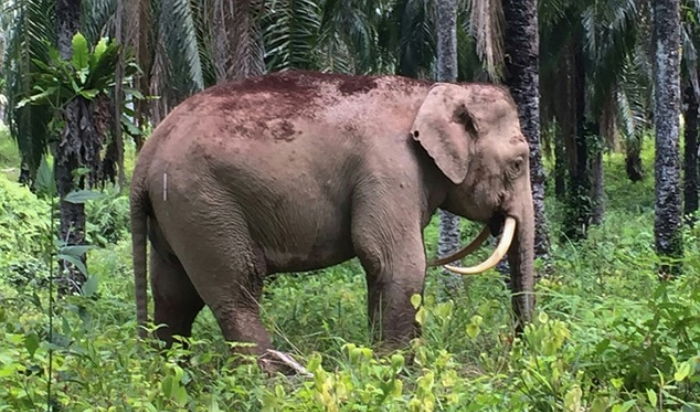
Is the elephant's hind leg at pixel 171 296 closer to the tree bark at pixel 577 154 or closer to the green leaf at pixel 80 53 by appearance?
the green leaf at pixel 80 53

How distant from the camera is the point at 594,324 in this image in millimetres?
4746

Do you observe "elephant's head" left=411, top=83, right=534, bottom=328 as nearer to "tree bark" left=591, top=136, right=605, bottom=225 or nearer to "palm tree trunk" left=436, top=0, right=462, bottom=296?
"palm tree trunk" left=436, top=0, right=462, bottom=296

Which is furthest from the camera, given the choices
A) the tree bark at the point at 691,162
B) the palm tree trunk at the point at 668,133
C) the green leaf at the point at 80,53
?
the tree bark at the point at 691,162

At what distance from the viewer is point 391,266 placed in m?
5.68

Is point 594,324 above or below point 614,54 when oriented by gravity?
below

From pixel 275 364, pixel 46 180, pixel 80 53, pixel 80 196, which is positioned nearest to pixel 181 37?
pixel 80 53

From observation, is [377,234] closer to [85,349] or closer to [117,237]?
[85,349]

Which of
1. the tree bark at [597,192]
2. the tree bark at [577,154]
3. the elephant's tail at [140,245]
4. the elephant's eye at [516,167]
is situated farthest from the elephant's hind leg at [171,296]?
the tree bark at [597,192]

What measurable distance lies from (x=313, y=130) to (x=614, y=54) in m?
11.3

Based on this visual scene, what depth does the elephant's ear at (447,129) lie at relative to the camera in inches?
228

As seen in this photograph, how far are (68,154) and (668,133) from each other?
553 centimetres

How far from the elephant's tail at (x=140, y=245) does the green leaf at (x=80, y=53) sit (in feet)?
7.79

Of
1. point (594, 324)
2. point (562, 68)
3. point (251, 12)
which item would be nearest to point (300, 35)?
point (251, 12)

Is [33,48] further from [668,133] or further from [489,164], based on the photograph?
[668,133]
